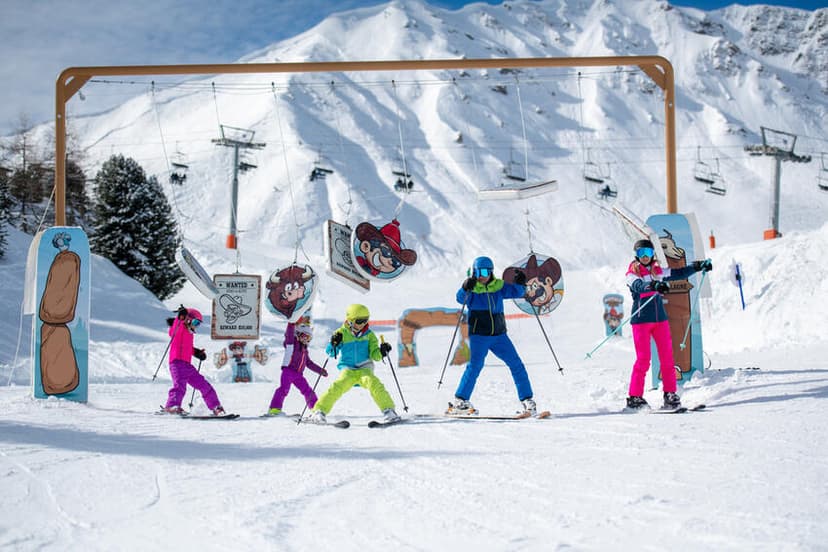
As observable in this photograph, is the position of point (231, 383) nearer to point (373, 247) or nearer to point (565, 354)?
point (373, 247)

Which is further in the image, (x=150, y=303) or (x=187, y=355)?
(x=150, y=303)

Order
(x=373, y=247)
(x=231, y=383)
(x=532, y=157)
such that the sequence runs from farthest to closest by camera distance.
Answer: (x=532, y=157), (x=231, y=383), (x=373, y=247)

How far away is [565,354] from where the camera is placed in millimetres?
18484

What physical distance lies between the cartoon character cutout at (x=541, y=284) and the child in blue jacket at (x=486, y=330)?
8.67ft

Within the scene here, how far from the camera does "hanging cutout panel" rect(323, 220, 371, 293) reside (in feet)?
32.7

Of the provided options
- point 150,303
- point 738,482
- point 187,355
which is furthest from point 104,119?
point 738,482

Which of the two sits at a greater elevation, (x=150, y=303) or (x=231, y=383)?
(x=150, y=303)

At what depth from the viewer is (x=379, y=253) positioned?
10227 mm

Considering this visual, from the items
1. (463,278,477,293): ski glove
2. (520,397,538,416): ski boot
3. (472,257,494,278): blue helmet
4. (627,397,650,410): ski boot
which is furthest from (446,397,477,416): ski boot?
(627,397,650,410): ski boot

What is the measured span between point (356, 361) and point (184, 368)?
2.15 meters

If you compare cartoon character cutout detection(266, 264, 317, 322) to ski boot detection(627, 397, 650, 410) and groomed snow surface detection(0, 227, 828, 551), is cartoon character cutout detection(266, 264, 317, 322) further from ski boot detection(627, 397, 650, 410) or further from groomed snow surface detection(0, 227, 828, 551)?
ski boot detection(627, 397, 650, 410)

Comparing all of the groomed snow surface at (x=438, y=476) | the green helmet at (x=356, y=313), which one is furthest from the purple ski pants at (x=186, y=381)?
the green helmet at (x=356, y=313)

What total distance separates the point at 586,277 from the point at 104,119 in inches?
2832

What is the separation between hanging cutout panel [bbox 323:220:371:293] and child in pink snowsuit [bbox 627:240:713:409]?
3.82m
